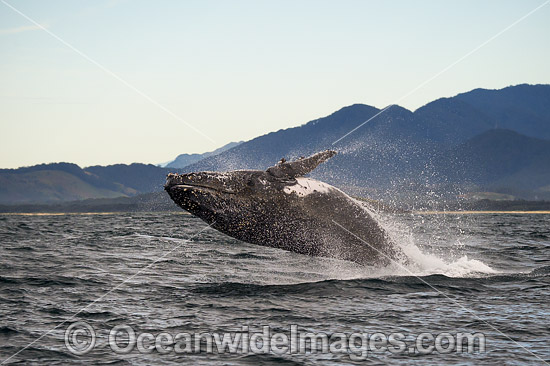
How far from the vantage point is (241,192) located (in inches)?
422

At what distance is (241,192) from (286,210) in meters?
0.95

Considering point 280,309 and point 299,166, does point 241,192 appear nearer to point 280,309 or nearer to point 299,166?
point 299,166

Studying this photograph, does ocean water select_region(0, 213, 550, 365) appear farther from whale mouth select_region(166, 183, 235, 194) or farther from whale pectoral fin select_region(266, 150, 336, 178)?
whale pectoral fin select_region(266, 150, 336, 178)

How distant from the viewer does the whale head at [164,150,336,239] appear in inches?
401

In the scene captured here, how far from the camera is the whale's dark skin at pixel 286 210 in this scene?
34.1 feet

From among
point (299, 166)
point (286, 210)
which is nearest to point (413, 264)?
point (286, 210)

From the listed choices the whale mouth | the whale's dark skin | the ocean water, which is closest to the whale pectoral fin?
the whale's dark skin

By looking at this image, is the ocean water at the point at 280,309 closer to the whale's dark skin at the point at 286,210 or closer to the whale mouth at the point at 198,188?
the whale's dark skin at the point at 286,210

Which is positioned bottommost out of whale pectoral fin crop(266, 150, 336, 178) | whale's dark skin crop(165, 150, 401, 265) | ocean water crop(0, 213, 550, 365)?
ocean water crop(0, 213, 550, 365)

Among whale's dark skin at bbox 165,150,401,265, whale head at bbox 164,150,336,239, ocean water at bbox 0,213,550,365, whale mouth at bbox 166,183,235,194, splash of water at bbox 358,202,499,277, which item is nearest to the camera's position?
ocean water at bbox 0,213,550,365

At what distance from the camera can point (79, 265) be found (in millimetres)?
15977

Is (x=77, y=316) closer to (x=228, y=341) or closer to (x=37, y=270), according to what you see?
(x=228, y=341)

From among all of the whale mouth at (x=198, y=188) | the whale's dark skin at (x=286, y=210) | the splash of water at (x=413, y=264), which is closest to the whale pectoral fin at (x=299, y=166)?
the whale's dark skin at (x=286, y=210)

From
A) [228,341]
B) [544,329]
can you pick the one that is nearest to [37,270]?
[228,341]
